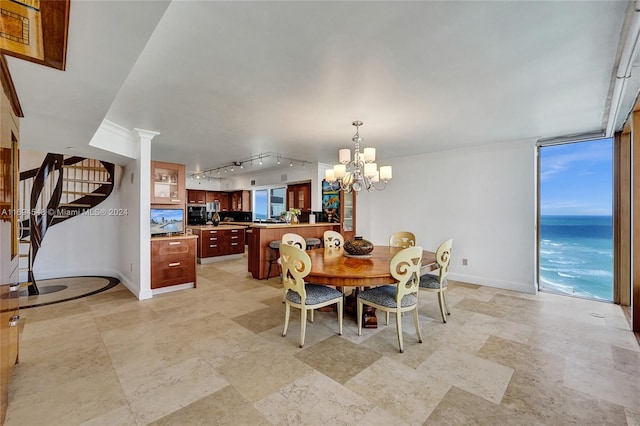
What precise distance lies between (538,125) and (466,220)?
1.87m

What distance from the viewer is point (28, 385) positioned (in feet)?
6.39

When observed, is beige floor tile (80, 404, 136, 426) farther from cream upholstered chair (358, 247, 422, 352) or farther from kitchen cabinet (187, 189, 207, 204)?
kitchen cabinet (187, 189, 207, 204)

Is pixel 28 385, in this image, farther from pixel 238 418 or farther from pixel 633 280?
pixel 633 280

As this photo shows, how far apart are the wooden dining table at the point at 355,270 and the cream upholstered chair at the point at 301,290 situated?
0.36ft

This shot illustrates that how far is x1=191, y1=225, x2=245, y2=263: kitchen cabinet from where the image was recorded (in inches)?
253

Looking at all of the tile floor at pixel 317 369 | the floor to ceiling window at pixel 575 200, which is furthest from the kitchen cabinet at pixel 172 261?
the floor to ceiling window at pixel 575 200

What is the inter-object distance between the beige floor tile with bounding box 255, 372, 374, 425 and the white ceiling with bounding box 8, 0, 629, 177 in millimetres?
2267

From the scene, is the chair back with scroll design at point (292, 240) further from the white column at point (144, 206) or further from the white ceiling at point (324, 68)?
the white column at point (144, 206)

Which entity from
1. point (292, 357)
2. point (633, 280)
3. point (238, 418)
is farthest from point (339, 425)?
point (633, 280)

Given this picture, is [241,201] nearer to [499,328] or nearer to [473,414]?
[499,328]

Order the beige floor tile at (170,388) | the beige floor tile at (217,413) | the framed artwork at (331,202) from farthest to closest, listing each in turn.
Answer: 1. the framed artwork at (331,202)
2. the beige floor tile at (170,388)
3. the beige floor tile at (217,413)

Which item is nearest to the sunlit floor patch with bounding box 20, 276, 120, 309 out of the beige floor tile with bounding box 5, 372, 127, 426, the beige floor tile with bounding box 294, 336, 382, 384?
the beige floor tile with bounding box 5, 372, 127, 426

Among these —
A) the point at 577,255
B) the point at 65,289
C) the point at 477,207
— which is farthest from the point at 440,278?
the point at 65,289

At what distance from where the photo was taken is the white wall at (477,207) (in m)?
4.34
